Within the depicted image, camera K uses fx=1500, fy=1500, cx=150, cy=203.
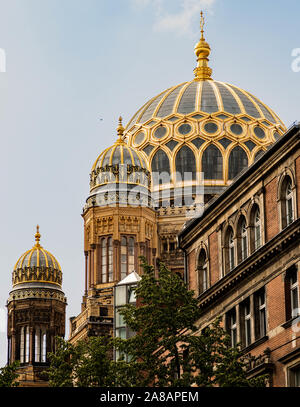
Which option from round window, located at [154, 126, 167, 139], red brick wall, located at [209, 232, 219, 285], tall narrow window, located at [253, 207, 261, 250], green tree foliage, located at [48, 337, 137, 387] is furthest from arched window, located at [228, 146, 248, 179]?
green tree foliage, located at [48, 337, 137, 387]

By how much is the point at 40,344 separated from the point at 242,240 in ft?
206

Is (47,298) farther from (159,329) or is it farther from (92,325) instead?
(159,329)

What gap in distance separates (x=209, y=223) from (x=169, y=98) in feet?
226

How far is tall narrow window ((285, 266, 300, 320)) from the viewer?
57.1m

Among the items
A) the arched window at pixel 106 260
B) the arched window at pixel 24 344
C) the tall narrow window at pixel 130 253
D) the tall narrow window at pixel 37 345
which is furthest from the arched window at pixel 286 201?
the arched window at pixel 24 344

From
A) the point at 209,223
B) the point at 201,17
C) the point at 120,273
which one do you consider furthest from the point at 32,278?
the point at 209,223

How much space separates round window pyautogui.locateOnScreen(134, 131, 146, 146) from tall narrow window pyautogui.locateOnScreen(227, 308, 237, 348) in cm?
6882

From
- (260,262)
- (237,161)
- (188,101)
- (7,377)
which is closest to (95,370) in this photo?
(7,377)

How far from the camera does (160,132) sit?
13275cm

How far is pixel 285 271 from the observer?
57.9 meters

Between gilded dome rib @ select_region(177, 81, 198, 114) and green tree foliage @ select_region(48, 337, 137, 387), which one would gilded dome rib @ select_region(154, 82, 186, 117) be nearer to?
gilded dome rib @ select_region(177, 81, 198, 114)

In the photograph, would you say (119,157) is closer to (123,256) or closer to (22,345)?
(123,256)

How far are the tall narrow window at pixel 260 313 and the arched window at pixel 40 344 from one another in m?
64.3
